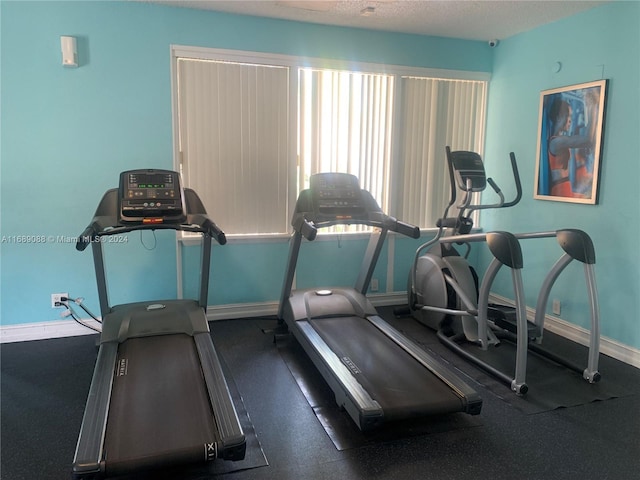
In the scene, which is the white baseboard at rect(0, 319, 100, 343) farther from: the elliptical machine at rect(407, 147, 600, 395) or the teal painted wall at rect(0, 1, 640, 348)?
the elliptical machine at rect(407, 147, 600, 395)

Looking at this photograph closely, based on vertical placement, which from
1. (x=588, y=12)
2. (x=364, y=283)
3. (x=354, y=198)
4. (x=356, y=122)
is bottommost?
(x=364, y=283)

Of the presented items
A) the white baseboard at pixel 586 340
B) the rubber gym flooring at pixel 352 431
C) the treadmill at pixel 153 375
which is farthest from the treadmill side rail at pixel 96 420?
the white baseboard at pixel 586 340

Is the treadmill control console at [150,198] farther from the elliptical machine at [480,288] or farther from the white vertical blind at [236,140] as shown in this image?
the elliptical machine at [480,288]

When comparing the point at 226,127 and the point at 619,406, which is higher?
the point at 226,127

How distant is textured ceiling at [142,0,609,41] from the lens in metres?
3.50

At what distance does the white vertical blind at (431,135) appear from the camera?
177 inches

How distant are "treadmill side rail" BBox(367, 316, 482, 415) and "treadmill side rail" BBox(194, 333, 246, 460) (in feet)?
3.96

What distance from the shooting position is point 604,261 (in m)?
3.50

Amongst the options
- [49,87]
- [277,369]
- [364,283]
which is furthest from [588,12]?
[49,87]

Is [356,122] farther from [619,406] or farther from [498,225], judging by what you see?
[619,406]

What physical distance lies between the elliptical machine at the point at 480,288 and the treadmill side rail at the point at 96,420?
7.66 ft

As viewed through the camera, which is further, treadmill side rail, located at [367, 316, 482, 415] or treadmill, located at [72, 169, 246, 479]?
treadmill side rail, located at [367, 316, 482, 415]

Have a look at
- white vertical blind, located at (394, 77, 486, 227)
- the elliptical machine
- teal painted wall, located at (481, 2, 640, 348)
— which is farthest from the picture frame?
white vertical blind, located at (394, 77, 486, 227)

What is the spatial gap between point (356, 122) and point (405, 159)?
62 cm
